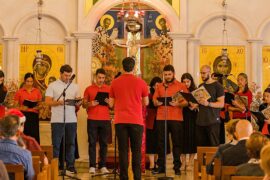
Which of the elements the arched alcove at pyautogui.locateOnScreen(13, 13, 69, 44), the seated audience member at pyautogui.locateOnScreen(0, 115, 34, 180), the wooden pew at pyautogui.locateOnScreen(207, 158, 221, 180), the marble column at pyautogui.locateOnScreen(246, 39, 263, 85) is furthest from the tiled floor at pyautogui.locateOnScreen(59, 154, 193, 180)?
the seated audience member at pyautogui.locateOnScreen(0, 115, 34, 180)

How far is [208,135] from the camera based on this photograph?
31.9ft

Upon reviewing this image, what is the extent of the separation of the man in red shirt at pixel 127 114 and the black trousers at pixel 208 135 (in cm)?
178

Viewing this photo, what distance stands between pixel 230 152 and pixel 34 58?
7.15m

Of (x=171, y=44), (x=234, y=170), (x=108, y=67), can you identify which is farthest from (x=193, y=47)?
(x=234, y=170)

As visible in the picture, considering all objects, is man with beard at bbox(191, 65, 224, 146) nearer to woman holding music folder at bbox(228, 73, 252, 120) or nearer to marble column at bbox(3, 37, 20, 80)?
woman holding music folder at bbox(228, 73, 252, 120)

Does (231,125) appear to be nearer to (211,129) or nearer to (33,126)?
(211,129)

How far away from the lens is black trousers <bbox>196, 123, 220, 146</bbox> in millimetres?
9625

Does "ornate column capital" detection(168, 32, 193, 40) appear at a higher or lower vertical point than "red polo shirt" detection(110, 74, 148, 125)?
higher

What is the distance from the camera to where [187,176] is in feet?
33.4

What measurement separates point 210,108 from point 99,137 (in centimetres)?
210

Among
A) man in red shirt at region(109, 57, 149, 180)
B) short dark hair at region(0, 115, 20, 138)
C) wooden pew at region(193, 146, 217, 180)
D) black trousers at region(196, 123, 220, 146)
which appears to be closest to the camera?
short dark hair at region(0, 115, 20, 138)

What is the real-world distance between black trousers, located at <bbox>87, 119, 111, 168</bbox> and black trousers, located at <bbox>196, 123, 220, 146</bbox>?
1.62m

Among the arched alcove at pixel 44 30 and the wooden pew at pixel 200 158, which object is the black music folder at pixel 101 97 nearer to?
the arched alcove at pixel 44 30

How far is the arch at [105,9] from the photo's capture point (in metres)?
12.4
